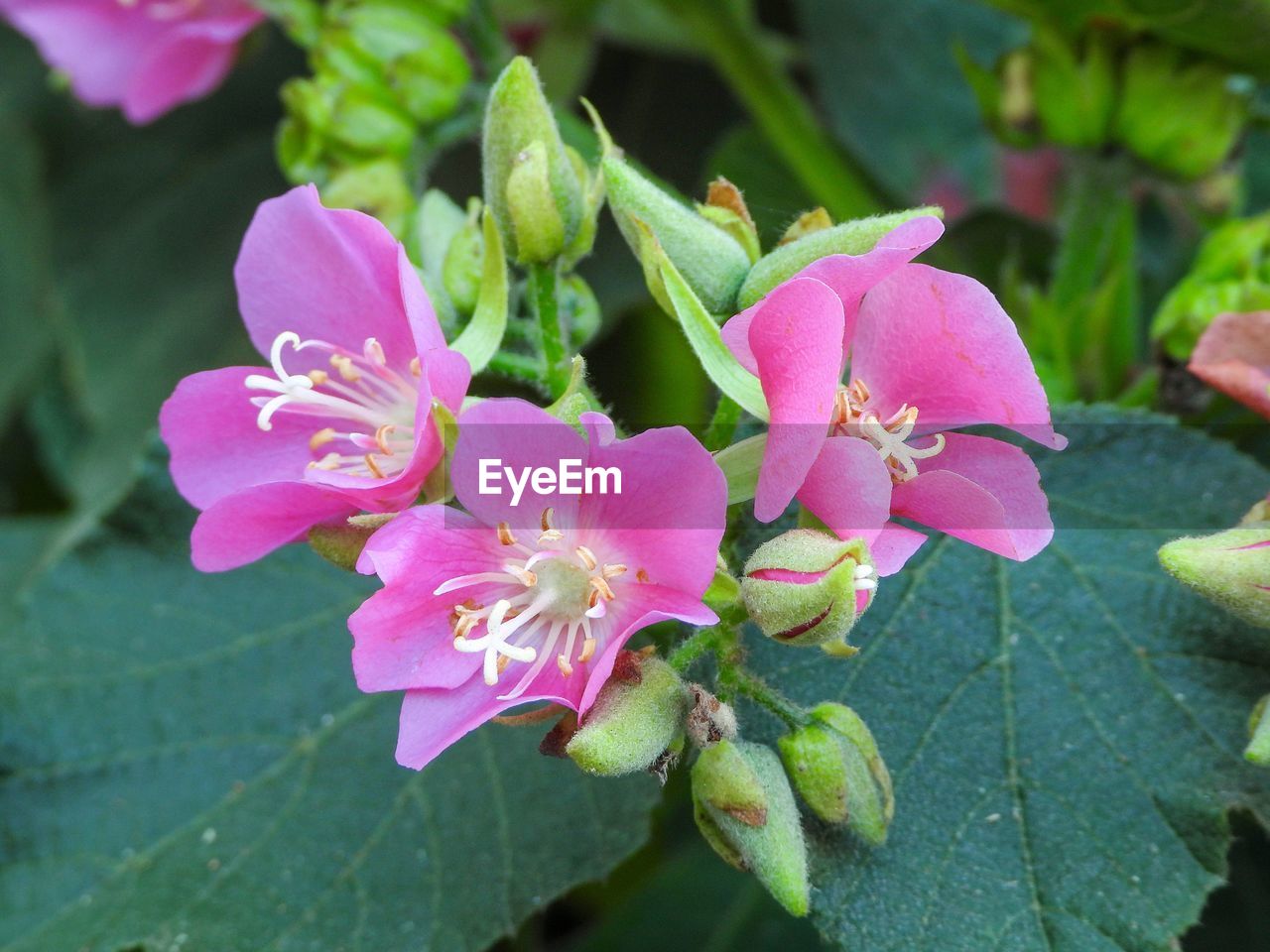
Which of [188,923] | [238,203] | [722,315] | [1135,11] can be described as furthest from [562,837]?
[238,203]

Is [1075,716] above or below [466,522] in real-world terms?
below

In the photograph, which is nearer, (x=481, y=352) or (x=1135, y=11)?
(x=481, y=352)

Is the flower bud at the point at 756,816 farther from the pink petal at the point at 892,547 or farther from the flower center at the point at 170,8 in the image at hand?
the flower center at the point at 170,8

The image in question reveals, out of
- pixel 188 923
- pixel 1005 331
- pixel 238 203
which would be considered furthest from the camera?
pixel 238 203

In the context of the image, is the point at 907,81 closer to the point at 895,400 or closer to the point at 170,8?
the point at 170,8

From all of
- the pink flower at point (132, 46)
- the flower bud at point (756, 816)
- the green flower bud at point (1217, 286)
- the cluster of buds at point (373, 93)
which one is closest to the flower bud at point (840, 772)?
the flower bud at point (756, 816)

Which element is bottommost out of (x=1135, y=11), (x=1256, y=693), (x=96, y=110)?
(x=96, y=110)

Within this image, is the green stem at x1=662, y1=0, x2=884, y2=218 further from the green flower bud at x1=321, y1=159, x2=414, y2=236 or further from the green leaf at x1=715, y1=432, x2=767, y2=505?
the green leaf at x1=715, y1=432, x2=767, y2=505

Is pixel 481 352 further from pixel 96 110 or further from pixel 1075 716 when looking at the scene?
pixel 96 110
